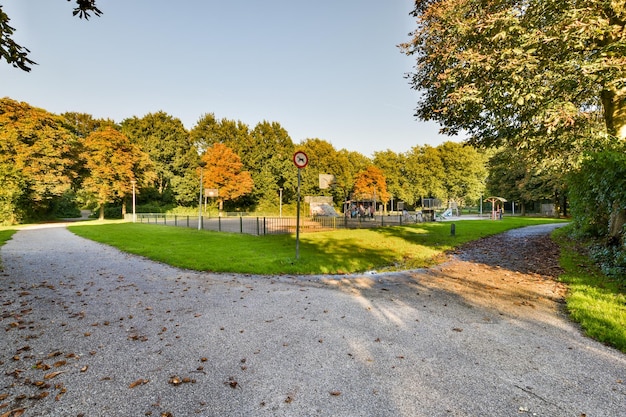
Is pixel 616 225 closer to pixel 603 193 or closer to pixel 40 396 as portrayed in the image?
pixel 603 193

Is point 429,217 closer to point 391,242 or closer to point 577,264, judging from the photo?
point 391,242

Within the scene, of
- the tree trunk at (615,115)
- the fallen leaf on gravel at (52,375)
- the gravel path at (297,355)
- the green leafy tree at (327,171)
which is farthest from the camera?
the green leafy tree at (327,171)

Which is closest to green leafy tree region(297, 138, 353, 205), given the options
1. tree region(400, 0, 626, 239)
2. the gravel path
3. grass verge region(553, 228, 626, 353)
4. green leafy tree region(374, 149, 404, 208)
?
green leafy tree region(374, 149, 404, 208)

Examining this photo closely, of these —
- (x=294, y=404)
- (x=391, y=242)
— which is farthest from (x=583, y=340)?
(x=391, y=242)

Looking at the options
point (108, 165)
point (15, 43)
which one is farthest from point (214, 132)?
point (15, 43)

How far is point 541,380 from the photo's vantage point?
3049 mm

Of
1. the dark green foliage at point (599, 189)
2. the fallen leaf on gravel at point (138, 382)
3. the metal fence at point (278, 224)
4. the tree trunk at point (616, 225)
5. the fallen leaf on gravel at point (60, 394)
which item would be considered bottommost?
the fallen leaf on gravel at point (138, 382)

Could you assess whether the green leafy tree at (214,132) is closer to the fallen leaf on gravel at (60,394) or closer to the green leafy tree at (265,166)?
the green leafy tree at (265,166)

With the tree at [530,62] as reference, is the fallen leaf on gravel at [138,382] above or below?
below

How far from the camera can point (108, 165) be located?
1508 inches

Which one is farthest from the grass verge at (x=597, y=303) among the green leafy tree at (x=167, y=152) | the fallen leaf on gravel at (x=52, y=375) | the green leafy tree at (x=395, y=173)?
the green leafy tree at (x=395, y=173)

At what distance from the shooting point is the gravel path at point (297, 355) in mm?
2703

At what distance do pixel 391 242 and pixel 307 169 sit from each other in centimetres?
4000

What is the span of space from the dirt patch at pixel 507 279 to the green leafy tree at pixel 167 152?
45202mm
